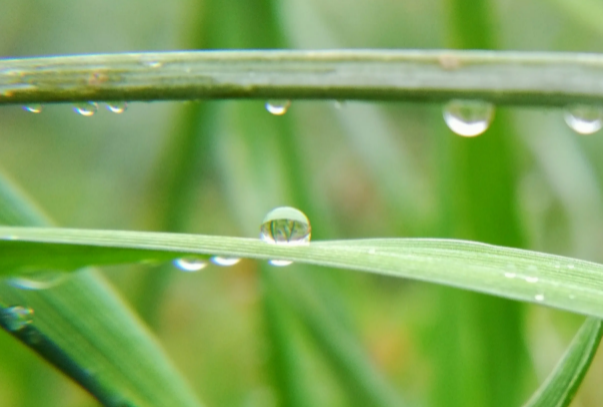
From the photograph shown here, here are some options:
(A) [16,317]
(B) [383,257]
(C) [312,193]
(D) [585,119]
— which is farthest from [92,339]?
(C) [312,193]

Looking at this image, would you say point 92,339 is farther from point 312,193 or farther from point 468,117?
point 312,193

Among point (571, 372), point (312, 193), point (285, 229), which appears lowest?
point (571, 372)

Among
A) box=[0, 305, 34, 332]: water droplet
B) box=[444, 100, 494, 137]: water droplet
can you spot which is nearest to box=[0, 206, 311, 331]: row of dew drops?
box=[0, 305, 34, 332]: water droplet

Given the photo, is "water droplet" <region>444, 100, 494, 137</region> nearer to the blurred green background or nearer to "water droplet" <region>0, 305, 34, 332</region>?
the blurred green background

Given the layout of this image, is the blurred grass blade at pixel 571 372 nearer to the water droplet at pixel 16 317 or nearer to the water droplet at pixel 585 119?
the water droplet at pixel 585 119

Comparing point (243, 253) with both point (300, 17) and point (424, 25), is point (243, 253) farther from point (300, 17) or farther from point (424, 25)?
point (424, 25)
